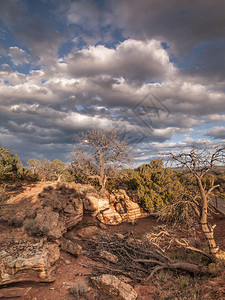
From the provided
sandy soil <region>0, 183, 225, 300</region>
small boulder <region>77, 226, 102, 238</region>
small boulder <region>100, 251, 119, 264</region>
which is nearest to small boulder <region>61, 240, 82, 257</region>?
sandy soil <region>0, 183, 225, 300</region>

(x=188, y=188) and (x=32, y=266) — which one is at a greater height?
(x=188, y=188)

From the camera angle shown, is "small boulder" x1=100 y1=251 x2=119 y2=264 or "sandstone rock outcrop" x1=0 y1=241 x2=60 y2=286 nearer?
"sandstone rock outcrop" x1=0 y1=241 x2=60 y2=286

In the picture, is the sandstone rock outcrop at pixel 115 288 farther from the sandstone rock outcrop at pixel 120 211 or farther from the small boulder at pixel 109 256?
the sandstone rock outcrop at pixel 120 211

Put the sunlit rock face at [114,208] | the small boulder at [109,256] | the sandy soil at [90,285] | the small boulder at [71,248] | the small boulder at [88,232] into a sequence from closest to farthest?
the sandy soil at [90,285] → the small boulder at [109,256] → the small boulder at [71,248] → the small boulder at [88,232] → the sunlit rock face at [114,208]

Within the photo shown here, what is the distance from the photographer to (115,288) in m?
5.53

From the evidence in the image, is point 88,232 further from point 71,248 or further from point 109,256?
point 109,256

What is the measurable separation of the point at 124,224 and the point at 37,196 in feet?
26.6

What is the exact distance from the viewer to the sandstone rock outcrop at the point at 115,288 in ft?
17.8

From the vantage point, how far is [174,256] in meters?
8.68

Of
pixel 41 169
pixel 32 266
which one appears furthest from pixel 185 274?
pixel 41 169

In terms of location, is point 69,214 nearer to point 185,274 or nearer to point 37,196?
point 37,196

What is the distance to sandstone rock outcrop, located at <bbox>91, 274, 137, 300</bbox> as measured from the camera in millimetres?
5438

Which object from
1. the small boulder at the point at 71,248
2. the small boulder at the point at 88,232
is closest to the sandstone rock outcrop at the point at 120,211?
the small boulder at the point at 88,232

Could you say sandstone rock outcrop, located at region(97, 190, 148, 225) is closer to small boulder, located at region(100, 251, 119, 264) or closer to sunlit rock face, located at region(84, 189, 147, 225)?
sunlit rock face, located at region(84, 189, 147, 225)
